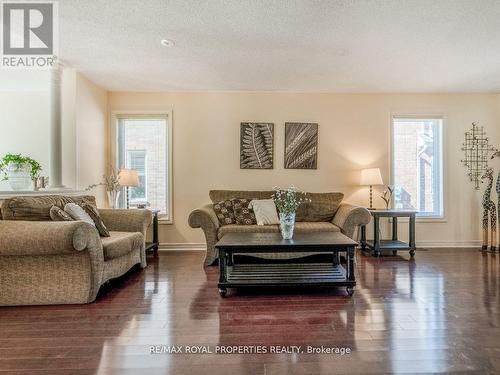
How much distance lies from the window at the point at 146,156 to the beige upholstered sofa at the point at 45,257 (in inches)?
77.8

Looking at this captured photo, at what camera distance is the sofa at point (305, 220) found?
3631 millimetres

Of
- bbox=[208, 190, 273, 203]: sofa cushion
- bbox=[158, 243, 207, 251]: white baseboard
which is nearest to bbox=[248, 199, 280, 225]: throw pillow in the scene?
bbox=[208, 190, 273, 203]: sofa cushion

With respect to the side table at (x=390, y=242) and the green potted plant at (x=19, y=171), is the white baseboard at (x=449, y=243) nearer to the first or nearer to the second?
the side table at (x=390, y=242)

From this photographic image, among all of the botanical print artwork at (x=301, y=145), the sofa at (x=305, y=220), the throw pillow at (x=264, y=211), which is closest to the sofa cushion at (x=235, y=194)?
the sofa at (x=305, y=220)

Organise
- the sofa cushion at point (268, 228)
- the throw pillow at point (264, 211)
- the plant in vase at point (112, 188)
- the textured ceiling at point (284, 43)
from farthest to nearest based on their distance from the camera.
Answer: the plant in vase at point (112, 188) → the throw pillow at point (264, 211) → the sofa cushion at point (268, 228) → the textured ceiling at point (284, 43)

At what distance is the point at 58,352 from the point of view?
1774 millimetres

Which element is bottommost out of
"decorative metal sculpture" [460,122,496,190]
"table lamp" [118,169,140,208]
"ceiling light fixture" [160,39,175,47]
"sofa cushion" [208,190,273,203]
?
"sofa cushion" [208,190,273,203]

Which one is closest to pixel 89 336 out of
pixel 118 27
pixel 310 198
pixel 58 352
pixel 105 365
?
pixel 58 352

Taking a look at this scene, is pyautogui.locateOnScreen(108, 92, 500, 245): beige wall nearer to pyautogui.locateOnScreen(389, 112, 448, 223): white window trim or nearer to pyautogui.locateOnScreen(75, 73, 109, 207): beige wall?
pyautogui.locateOnScreen(389, 112, 448, 223): white window trim

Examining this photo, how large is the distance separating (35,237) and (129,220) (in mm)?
1250

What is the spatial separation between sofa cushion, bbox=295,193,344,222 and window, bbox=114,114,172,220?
83.0 inches

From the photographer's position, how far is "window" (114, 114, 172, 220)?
4.70 meters

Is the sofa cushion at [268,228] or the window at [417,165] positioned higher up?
the window at [417,165]

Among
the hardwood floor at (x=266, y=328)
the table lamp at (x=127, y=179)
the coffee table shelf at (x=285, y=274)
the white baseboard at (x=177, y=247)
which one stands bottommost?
the hardwood floor at (x=266, y=328)
